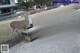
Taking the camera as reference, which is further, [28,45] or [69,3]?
[69,3]

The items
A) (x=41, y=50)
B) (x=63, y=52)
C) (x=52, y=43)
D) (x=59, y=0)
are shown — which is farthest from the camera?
(x=59, y=0)

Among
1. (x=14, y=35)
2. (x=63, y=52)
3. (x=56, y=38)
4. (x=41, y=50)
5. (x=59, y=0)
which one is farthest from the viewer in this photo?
(x=59, y=0)

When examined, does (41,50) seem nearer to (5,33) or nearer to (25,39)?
(25,39)

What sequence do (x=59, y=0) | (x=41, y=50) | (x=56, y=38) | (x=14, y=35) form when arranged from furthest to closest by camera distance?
(x=59, y=0) < (x=14, y=35) < (x=56, y=38) < (x=41, y=50)

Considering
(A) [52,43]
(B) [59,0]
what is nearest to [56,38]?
(A) [52,43]

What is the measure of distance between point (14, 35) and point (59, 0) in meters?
8.84

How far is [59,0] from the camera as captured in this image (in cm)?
1285

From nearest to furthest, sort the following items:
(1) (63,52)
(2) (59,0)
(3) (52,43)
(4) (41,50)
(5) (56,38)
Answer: (1) (63,52)
(4) (41,50)
(3) (52,43)
(5) (56,38)
(2) (59,0)

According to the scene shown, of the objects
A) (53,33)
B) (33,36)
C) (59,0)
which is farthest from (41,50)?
(59,0)

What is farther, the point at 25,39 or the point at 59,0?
the point at 59,0

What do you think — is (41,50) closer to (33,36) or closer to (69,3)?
(33,36)

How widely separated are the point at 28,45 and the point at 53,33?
1.08 meters

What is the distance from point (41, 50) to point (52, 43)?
0.46 m

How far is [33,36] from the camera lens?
4387 millimetres
